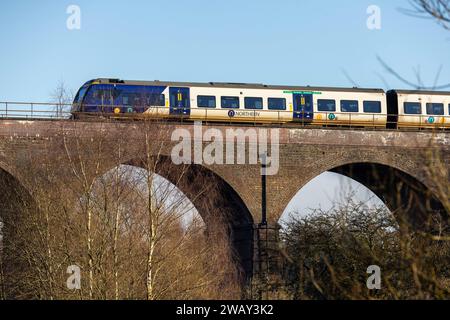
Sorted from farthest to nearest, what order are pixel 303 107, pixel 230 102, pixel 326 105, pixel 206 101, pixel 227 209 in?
pixel 326 105, pixel 303 107, pixel 230 102, pixel 206 101, pixel 227 209

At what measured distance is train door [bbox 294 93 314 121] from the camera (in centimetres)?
3881

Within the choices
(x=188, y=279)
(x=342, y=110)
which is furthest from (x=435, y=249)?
(x=342, y=110)

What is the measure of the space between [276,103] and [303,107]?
3.90 feet

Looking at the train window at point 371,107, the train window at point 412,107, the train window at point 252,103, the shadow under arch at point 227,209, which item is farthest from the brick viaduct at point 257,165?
the train window at point 412,107

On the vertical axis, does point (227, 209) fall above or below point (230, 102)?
below

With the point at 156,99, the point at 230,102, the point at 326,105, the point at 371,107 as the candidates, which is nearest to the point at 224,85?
the point at 230,102

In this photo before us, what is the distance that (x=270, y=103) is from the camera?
3894 cm

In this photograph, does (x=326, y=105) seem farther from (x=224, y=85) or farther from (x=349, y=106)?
(x=224, y=85)

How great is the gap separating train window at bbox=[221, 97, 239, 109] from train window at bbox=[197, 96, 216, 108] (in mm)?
397

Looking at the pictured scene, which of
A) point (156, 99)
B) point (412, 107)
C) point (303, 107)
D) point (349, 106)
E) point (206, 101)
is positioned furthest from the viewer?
point (412, 107)

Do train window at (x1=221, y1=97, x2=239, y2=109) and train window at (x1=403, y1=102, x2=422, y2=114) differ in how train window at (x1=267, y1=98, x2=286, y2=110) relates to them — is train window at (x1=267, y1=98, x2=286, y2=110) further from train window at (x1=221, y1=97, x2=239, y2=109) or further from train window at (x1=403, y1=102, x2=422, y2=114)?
train window at (x1=403, y1=102, x2=422, y2=114)

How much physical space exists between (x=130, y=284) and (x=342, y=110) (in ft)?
61.8

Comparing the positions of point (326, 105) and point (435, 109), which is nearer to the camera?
point (326, 105)
